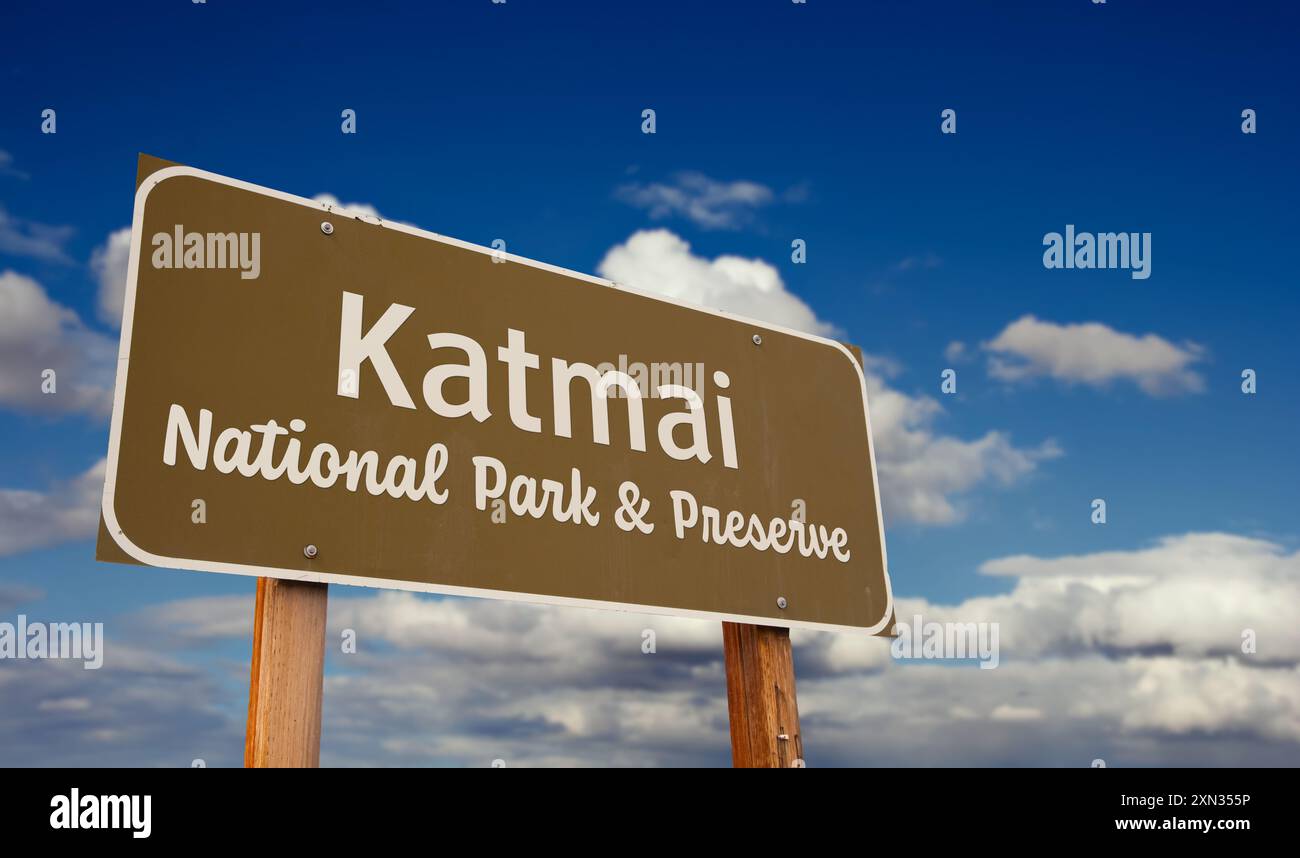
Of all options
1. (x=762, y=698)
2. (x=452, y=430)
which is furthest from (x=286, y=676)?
(x=762, y=698)

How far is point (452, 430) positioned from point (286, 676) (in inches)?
36.7

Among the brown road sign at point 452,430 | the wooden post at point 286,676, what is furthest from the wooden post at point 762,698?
the wooden post at point 286,676

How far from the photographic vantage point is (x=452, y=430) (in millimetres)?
3406

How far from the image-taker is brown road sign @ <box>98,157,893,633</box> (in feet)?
9.70

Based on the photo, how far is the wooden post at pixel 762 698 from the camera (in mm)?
3871

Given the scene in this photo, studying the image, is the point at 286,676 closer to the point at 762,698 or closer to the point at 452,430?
the point at 452,430

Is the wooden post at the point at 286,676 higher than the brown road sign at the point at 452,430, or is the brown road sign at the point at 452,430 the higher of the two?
the brown road sign at the point at 452,430

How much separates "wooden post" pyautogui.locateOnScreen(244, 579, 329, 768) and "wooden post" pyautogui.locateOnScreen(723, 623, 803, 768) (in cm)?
166

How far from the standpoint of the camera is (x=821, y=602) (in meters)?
4.14

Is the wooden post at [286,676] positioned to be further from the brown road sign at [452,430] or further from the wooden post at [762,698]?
the wooden post at [762,698]

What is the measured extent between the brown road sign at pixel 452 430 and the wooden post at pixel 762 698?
0.43 feet

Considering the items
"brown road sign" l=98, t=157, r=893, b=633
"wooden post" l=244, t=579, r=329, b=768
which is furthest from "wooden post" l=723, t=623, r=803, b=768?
"wooden post" l=244, t=579, r=329, b=768
